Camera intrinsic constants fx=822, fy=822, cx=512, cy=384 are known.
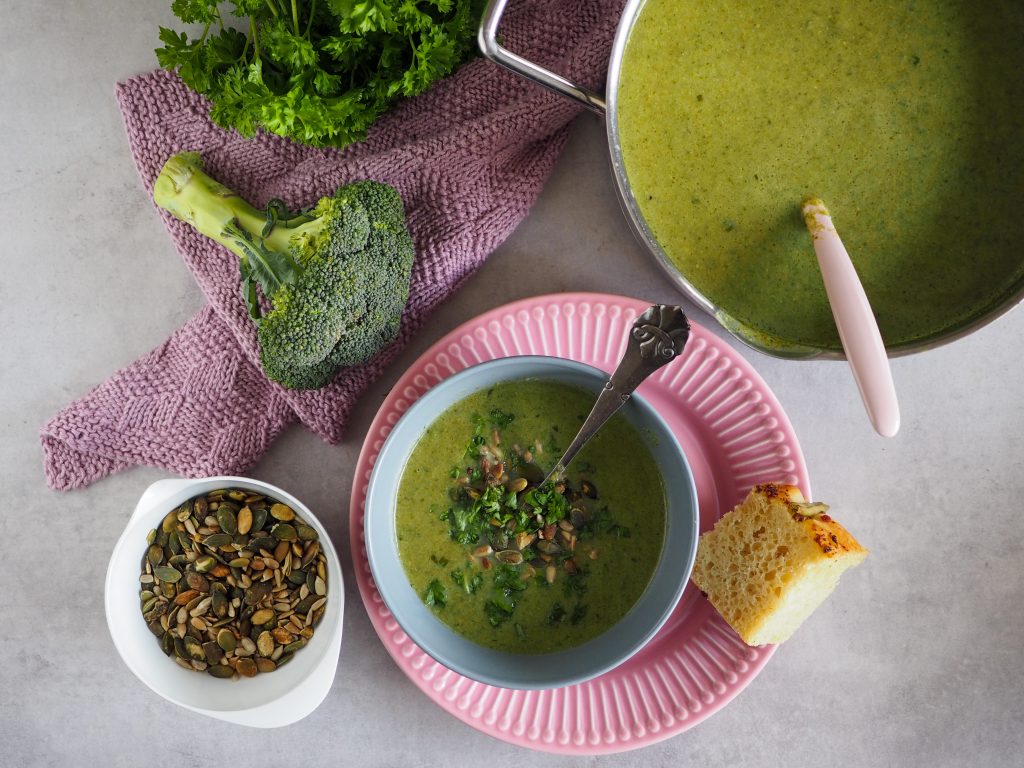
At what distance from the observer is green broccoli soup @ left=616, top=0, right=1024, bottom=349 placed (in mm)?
1683

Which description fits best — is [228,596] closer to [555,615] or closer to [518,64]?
[555,615]

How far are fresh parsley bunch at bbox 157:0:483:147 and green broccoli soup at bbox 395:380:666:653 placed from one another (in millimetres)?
724

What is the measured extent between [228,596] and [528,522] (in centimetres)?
79

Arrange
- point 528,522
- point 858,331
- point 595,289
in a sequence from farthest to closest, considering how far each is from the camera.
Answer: point 595,289
point 528,522
point 858,331

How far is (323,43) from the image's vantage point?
1.80 m

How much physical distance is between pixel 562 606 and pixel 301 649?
650mm

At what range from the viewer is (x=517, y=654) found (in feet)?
6.21

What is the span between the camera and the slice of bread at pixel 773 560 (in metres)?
1.77

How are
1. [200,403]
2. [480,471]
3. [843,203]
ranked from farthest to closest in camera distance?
1. [200,403]
2. [480,471]
3. [843,203]

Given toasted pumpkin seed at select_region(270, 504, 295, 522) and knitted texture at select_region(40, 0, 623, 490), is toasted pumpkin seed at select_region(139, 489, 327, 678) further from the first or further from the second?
knitted texture at select_region(40, 0, 623, 490)

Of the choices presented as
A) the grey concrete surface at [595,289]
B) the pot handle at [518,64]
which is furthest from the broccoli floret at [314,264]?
the pot handle at [518,64]

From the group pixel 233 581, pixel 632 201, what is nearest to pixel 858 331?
pixel 632 201

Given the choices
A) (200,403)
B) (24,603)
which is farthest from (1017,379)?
(24,603)

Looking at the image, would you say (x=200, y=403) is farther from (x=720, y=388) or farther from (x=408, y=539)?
(x=720, y=388)
